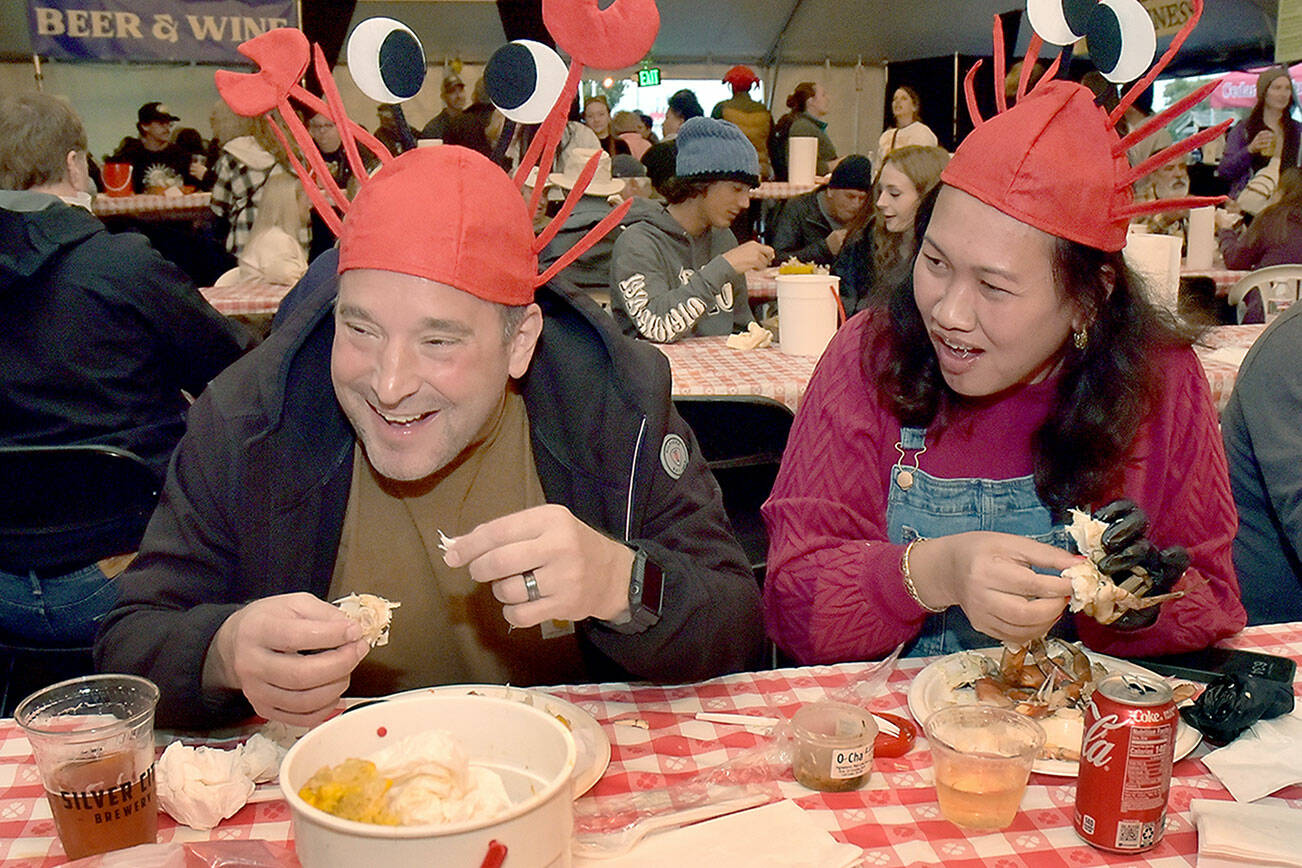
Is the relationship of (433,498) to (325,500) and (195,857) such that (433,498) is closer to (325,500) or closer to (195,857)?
(325,500)

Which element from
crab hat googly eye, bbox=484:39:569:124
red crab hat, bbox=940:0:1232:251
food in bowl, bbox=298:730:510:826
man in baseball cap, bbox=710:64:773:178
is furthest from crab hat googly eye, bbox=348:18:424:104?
man in baseball cap, bbox=710:64:773:178

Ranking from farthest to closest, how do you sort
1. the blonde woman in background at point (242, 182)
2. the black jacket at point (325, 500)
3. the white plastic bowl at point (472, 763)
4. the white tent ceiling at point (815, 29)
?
1. the white tent ceiling at point (815, 29)
2. the blonde woman in background at point (242, 182)
3. the black jacket at point (325, 500)
4. the white plastic bowl at point (472, 763)

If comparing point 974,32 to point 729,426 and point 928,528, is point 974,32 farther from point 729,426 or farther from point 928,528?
point 928,528

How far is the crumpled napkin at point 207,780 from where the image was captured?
112cm

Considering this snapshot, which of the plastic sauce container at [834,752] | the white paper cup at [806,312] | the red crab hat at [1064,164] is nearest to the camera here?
the plastic sauce container at [834,752]

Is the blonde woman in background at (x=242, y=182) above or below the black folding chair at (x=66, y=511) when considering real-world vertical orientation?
above

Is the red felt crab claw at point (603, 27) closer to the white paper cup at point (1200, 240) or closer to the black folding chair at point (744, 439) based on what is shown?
the black folding chair at point (744, 439)

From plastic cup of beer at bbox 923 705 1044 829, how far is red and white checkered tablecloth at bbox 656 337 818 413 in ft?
6.14

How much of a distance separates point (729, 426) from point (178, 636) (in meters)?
1.98

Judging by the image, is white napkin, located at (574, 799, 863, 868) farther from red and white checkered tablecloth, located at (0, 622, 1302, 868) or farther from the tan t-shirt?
the tan t-shirt

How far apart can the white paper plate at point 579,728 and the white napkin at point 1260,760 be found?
2.41 feet

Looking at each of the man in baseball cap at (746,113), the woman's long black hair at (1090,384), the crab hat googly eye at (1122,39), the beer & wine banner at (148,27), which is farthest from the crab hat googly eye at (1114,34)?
the man in baseball cap at (746,113)

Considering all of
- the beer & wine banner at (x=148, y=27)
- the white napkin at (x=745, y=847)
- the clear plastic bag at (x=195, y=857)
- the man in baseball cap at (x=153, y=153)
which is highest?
the beer & wine banner at (x=148, y=27)

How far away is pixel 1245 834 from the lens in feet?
3.53
